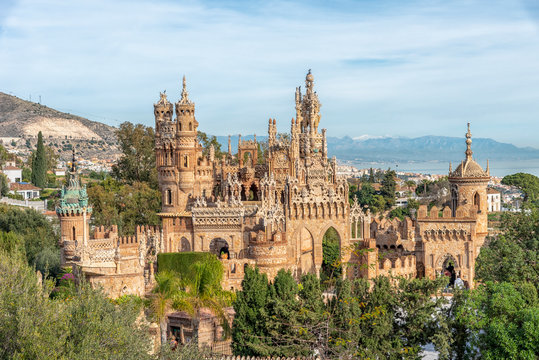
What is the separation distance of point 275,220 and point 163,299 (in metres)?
12.7

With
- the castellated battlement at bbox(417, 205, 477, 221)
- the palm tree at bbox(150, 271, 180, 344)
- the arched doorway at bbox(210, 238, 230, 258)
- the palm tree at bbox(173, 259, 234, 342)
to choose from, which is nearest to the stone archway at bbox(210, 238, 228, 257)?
the arched doorway at bbox(210, 238, 230, 258)

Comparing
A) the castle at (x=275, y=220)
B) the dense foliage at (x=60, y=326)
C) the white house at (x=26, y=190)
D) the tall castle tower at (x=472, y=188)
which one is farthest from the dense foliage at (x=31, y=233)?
the white house at (x=26, y=190)

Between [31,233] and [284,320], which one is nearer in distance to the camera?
[284,320]

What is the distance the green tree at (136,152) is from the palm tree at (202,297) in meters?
40.2

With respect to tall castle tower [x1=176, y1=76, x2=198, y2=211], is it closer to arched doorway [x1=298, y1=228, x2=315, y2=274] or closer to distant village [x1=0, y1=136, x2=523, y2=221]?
arched doorway [x1=298, y1=228, x2=315, y2=274]

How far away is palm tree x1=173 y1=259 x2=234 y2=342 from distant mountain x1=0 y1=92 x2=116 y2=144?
154 meters

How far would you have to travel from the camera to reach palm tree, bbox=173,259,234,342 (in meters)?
27.4

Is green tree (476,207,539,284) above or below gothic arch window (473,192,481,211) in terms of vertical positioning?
below

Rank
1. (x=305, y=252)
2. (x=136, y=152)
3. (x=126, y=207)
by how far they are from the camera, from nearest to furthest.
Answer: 1. (x=305, y=252)
2. (x=126, y=207)
3. (x=136, y=152)

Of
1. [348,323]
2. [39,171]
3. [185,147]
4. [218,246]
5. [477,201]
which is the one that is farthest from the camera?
[39,171]

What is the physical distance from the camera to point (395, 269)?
36.8 metres

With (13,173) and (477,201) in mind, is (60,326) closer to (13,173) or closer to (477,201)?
(477,201)

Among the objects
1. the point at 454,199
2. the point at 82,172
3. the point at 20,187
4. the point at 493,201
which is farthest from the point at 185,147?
the point at 82,172

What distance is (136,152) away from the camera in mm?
69438
